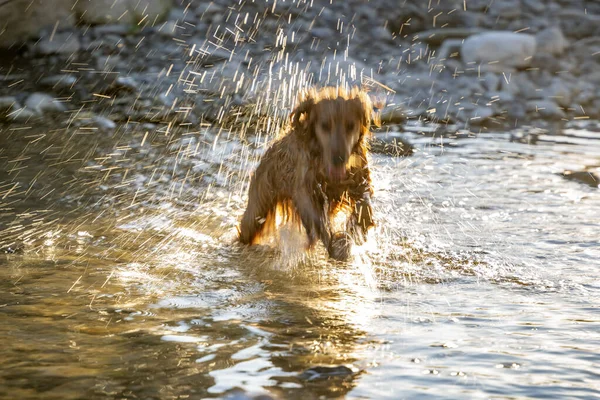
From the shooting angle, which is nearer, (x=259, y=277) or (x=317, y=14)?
(x=259, y=277)

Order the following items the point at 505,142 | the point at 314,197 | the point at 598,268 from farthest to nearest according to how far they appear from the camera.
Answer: the point at 505,142 < the point at 314,197 < the point at 598,268

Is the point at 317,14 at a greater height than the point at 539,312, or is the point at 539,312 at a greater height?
the point at 317,14

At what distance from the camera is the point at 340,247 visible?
17.8ft

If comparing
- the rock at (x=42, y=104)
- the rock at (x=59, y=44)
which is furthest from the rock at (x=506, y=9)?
the rock at (x=42, y=104)

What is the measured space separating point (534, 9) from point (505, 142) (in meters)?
5.71

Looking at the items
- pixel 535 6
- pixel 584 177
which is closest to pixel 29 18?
pixel 535 6

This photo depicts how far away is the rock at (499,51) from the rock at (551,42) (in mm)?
293

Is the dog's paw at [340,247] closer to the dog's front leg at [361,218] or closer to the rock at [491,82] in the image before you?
the dog's front leg at [361,218]

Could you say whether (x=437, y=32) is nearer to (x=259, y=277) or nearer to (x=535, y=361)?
(x=259, y=277)

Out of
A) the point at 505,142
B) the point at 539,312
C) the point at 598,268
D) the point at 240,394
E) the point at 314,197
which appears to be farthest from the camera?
the point at 505,142

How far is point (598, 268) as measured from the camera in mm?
5191

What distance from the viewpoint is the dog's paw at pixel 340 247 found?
540 centimetres

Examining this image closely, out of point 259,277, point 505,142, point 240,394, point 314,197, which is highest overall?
point 505,142

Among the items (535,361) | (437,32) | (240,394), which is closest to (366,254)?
(535,361)
